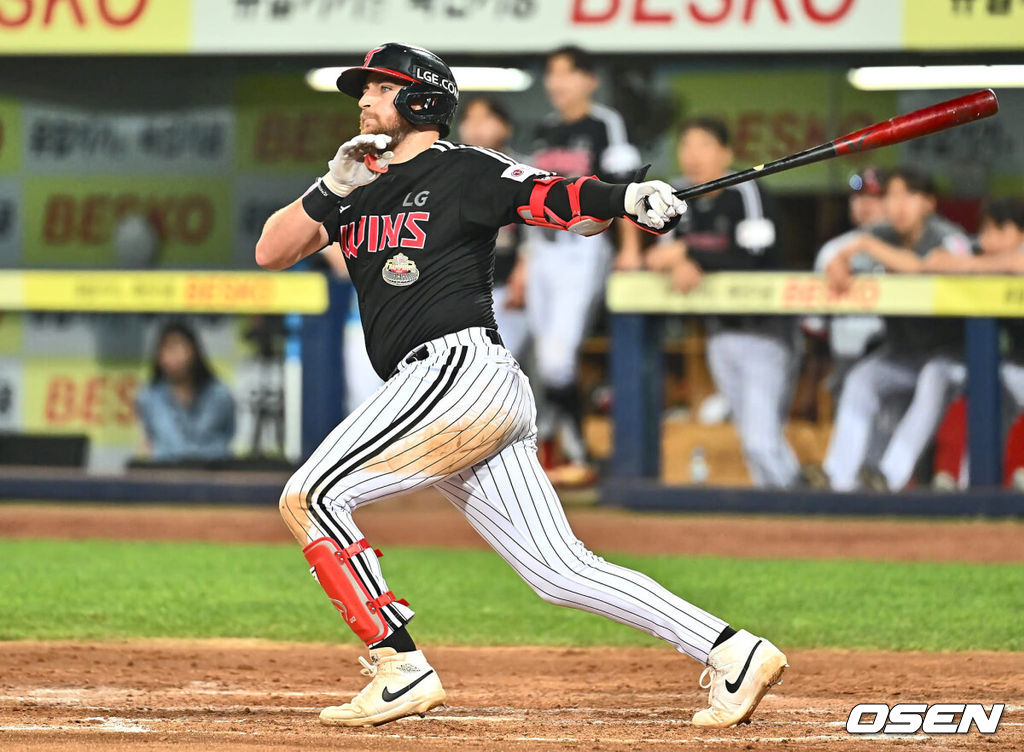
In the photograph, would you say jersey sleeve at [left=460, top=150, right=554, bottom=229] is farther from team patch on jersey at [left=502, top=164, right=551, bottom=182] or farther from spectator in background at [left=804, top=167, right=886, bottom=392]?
spectator in background at [left=804, top=167, right=886, bottom=392]

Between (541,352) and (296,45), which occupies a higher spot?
(296,45)

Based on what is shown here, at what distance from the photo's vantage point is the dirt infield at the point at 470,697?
3.88 meters

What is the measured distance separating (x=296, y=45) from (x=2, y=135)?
2.30 metres

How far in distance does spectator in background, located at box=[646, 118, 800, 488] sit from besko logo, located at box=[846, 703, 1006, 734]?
4.48 m

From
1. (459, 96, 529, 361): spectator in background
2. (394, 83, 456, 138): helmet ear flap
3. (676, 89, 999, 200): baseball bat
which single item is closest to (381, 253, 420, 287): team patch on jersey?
(394, 83, 456, 138): helmet ear flap

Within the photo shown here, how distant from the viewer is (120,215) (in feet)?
35.0

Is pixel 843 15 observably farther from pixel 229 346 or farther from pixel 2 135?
pixel 2 135

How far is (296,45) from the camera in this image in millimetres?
9961

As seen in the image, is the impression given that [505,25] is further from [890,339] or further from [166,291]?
[890,339]

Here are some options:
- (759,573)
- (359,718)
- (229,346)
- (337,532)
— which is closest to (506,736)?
(359,718)

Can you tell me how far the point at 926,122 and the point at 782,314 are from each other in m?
4.97

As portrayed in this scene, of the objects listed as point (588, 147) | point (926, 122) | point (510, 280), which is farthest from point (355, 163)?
point (510, 280)

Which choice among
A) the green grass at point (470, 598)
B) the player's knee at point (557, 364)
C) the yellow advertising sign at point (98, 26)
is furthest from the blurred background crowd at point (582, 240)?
the green grass at point (470, 598)

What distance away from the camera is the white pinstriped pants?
3910 mm
